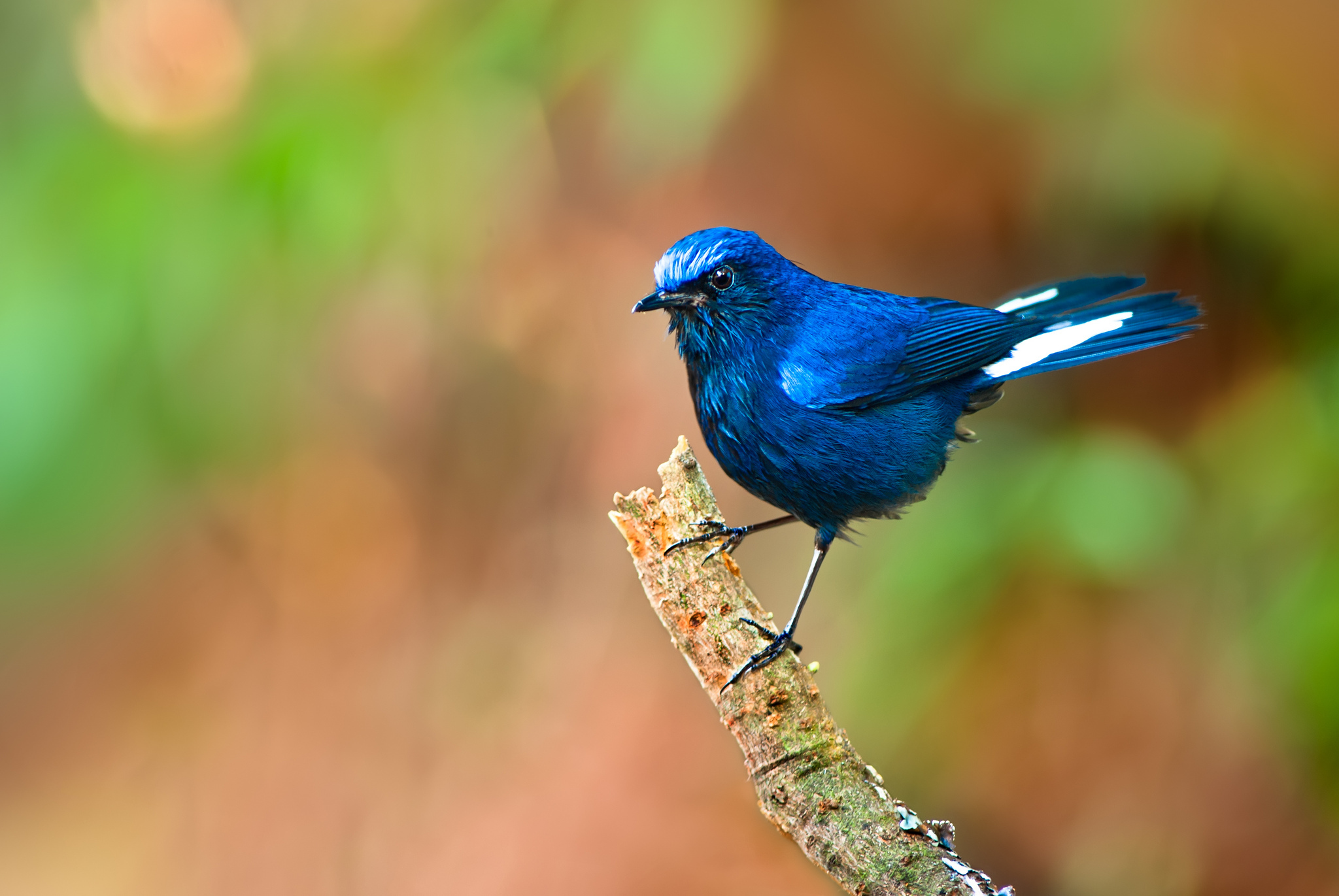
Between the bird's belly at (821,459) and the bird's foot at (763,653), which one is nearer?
the bird's foot at (763,653)

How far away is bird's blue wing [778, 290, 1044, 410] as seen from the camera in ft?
10.5

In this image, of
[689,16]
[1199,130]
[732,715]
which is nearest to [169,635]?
[689,16]

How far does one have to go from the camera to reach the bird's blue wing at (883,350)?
3.19 metres

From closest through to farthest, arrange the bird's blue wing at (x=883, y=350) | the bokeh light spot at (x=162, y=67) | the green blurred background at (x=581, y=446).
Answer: the bird's blue wing at (x=883, y=350), the green blurred background at (x=581, y=446), the bokeh light spot at (x=162, y=67)

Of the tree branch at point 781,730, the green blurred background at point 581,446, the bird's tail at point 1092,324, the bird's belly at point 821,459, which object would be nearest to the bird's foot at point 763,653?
the tree branch at point 781,730

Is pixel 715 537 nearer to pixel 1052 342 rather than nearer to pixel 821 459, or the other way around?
pixel 821 459

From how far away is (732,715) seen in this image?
264 cm

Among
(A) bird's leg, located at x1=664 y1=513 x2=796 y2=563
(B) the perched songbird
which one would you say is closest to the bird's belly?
(B) the perched songbird

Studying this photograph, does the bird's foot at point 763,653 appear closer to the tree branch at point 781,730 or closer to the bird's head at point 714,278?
the tree branch at point 781,730

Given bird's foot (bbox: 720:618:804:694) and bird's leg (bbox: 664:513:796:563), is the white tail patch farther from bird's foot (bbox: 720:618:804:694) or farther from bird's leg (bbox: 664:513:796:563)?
bird's foot (bbox: 720:618:804:694)

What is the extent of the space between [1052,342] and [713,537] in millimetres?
1287

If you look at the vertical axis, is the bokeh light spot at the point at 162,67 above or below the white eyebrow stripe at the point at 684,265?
above

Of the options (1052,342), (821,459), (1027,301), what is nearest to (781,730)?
(821,459)

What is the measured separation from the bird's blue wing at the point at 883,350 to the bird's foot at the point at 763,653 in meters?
0.72
